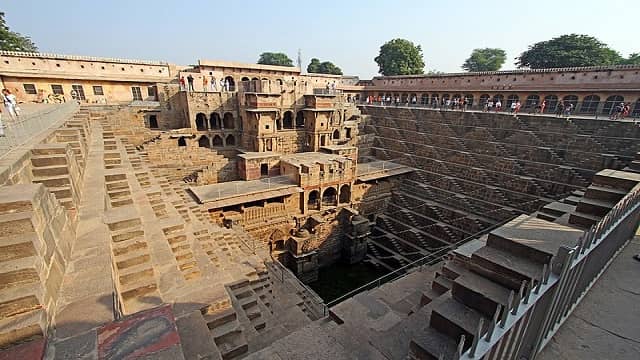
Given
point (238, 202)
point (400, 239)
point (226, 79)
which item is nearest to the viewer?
point (238, 202)

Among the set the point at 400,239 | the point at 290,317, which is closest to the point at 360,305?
the point at 290,317

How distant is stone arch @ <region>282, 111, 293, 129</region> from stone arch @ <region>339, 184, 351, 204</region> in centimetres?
820

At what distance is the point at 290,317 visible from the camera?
7359 mm

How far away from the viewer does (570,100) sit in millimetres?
21078

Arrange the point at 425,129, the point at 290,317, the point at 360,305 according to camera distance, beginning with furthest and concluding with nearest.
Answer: the point at 425,129, the point at 290,317, the point at 360,305

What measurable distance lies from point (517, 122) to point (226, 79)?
23.7 metres

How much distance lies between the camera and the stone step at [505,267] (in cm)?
288

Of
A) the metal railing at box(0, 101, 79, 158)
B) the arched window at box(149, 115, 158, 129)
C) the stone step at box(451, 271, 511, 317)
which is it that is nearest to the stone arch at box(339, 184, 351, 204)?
the metal railing at box(0, 101, 79, 158)

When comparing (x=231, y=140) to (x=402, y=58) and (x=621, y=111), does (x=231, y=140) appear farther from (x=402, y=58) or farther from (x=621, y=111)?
(x=402, y=58)

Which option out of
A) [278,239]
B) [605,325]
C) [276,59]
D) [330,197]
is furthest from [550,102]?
[276,59]

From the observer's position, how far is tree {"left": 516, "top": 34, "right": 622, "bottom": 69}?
33.8 m

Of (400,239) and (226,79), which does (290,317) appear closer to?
(400,239)

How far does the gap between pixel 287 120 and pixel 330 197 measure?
353 inches

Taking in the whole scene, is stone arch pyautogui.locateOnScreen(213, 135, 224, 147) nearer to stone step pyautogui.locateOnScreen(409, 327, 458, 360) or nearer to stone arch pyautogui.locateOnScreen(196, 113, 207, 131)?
stone arch pyautogui.locateOnScreen(196, 113, 207, 131)
